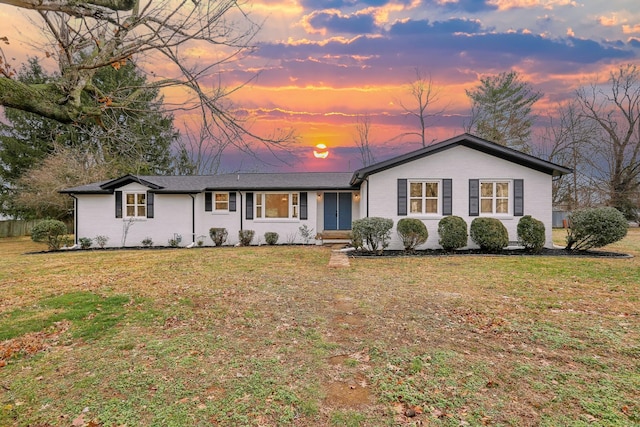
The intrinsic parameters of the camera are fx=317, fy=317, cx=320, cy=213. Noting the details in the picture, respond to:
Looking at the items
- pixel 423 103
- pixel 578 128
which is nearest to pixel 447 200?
pixel 423 103

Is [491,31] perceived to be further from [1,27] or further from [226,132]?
[1,27]

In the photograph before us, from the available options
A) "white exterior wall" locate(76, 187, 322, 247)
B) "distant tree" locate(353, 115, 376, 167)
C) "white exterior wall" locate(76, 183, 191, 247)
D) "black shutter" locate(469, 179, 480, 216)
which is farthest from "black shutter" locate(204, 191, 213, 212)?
"distant tree" locate(353, 115, 376, 167)

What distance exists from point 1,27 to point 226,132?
3583 millimetres

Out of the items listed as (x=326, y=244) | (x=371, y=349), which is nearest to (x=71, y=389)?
(x=371, y=349)

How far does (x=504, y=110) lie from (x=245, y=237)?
86.6ft

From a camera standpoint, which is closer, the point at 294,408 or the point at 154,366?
the point at 294,408

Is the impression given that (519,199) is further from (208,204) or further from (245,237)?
→ (208,204)

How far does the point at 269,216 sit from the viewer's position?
1636cm

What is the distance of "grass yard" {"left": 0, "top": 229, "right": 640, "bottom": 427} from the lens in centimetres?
269

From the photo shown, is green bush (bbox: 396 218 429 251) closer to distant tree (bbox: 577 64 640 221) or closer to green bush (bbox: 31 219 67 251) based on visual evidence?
green bush (bbox: 31 219 67 251)

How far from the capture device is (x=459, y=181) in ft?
41.3

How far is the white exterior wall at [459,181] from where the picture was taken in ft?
40.9

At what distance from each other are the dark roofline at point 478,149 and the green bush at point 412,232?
90.8 inches

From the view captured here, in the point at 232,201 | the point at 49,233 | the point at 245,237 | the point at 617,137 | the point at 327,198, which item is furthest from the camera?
the point at 617,137
